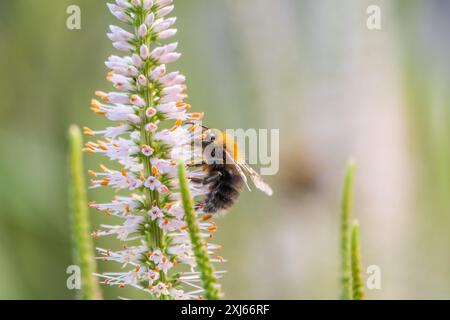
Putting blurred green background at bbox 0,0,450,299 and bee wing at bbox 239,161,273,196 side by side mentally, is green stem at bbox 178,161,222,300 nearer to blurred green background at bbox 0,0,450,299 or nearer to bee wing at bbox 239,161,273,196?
bee wing at bbox 239,161,273,196

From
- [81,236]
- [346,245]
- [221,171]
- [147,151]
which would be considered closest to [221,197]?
[221,171]

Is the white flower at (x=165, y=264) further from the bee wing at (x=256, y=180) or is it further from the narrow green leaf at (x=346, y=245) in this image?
the bee wing at (x=256, y=180)

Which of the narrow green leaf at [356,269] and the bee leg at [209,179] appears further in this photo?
the bee leg at [209,179]

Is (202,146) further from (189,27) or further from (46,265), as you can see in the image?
(189,27)

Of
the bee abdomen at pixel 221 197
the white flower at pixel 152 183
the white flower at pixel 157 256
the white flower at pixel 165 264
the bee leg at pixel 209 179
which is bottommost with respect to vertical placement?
the white flower at pixel 165 264

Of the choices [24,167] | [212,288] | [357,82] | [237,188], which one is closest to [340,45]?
[357,82]

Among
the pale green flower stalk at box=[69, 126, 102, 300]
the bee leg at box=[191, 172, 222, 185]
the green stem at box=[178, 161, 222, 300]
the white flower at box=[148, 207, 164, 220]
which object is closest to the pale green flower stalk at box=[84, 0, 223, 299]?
the white flower at box=[148, 207, 164, 220]

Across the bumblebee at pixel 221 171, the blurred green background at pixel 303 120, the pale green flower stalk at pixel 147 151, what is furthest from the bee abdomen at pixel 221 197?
the blurred green background at pixel 303 120
